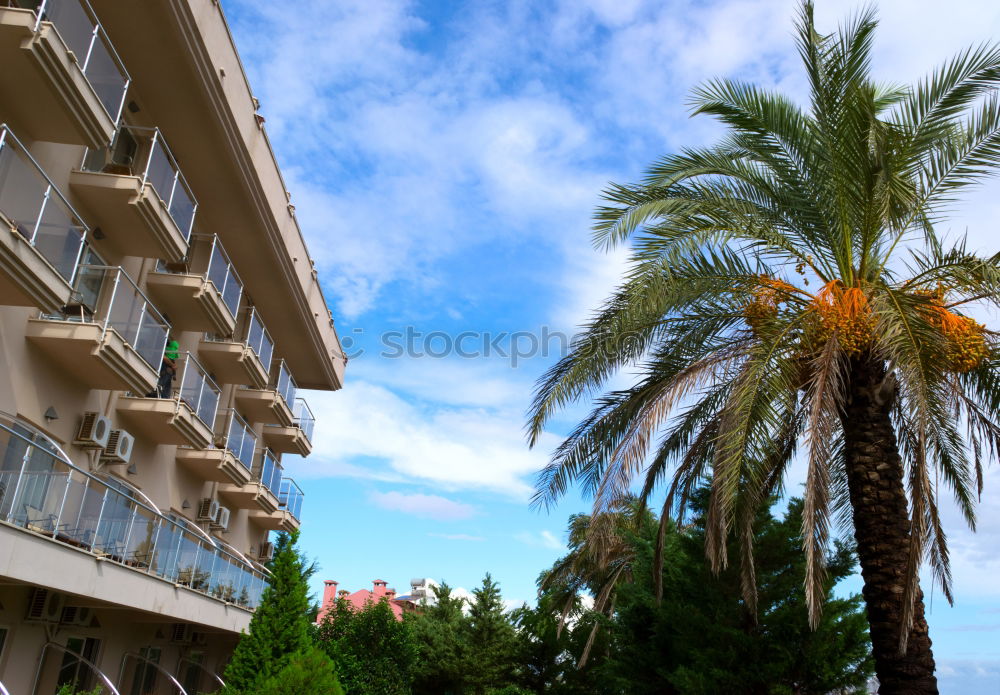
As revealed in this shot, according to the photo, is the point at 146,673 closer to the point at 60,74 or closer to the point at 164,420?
Result: the point at 164,420

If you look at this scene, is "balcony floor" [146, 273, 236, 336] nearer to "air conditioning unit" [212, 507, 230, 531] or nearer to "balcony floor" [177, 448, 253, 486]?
"balcony floor" [177, 448, 253, 486]

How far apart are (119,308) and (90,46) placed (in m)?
3.93

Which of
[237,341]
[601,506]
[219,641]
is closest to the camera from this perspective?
[601,506]

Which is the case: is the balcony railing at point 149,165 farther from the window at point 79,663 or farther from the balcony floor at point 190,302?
the window at point 79,663

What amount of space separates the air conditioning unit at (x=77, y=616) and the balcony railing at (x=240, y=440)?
5490 millimetres

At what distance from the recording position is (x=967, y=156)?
10.6 m

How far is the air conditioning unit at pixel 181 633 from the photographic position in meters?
18.5

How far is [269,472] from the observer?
23469mm

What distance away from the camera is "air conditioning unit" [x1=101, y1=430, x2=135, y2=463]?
1391cm

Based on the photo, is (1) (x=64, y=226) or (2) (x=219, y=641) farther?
(2) (x=219, y=641)

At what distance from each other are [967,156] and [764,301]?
Result: 3224mm

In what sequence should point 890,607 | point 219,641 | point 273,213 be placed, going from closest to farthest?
1. point 890,607
2. point 273,213
3. point 219,641

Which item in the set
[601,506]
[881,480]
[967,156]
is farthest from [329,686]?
[967,156]

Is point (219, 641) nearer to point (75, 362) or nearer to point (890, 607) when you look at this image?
point (75, 362)
